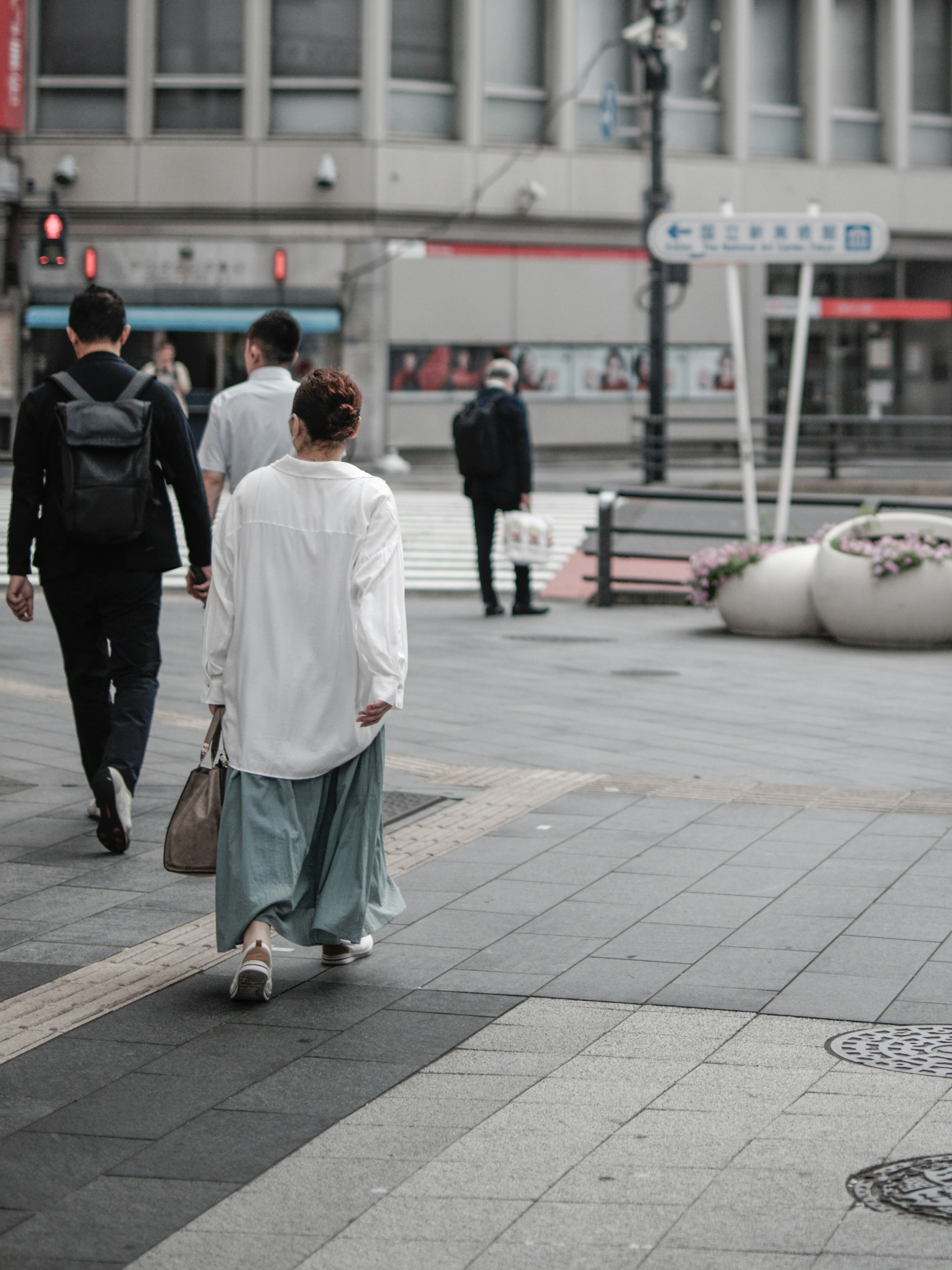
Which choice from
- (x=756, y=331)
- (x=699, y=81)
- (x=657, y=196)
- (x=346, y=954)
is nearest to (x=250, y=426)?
(x=346, y=954)

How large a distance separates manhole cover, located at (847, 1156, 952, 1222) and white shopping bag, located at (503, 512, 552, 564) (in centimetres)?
1025

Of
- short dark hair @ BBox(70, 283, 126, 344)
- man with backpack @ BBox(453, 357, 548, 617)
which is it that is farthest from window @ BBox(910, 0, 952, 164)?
short dark hair @ BBox(70, 283, 126, 344)

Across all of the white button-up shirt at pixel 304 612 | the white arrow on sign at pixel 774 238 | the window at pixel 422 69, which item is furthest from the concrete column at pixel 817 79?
the white button-up shirt at pixel 304 612

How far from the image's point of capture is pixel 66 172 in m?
32.1

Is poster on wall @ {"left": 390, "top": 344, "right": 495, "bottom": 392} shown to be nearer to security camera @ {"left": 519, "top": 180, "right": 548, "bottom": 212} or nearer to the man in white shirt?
security camera @ {"left": 519, "top": 180, "right": 548, "bottom": 212}

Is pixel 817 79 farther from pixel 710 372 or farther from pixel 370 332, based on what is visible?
pixel 370 332

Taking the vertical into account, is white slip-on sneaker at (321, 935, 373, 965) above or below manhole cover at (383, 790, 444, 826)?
below

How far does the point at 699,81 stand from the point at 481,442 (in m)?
23.8

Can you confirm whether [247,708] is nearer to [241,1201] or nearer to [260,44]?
[241,1201]

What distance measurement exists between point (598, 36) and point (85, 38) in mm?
9295

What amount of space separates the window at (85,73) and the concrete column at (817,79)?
12.8m

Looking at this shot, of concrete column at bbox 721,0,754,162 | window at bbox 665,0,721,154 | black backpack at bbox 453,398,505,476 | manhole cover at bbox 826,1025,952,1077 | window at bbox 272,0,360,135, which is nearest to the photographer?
manhole cover at bbox 826,1025,952,1077

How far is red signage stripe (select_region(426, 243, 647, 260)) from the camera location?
33.0 metres

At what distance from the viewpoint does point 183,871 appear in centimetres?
488
